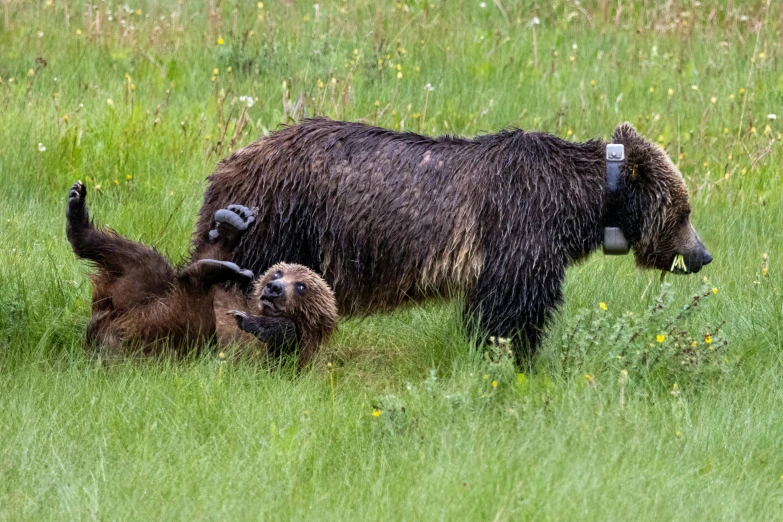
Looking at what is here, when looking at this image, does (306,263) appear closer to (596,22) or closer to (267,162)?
(267,162)

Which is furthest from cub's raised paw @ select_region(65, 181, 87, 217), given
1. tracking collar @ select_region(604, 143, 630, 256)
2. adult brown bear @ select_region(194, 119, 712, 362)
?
tracking collar @ select_region(604, 143, 630, 256)

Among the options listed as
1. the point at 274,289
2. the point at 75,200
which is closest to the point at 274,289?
the point at 274,289

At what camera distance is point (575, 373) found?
17.9ft

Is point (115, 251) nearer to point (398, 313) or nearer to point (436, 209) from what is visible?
point (436, 209)

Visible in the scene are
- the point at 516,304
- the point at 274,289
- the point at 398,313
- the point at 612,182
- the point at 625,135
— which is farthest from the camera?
the point at 398,313

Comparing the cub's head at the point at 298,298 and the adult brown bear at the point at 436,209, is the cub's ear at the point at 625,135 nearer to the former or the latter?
the adult brown bear at the point at 436,209

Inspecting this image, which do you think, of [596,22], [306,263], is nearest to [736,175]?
[596,22]

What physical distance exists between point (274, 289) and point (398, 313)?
1.37 metres

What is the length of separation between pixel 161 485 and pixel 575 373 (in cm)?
211

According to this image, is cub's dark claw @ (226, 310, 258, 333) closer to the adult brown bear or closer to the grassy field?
the grassy field

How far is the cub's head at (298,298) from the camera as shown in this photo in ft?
18.0

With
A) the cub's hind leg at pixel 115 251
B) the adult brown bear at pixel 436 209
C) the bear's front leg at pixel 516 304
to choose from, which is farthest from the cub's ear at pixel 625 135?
the cub's hind leg at pixel 115 251

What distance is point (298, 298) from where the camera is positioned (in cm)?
552

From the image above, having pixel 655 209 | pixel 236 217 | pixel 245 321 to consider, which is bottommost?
pixel 245 321
